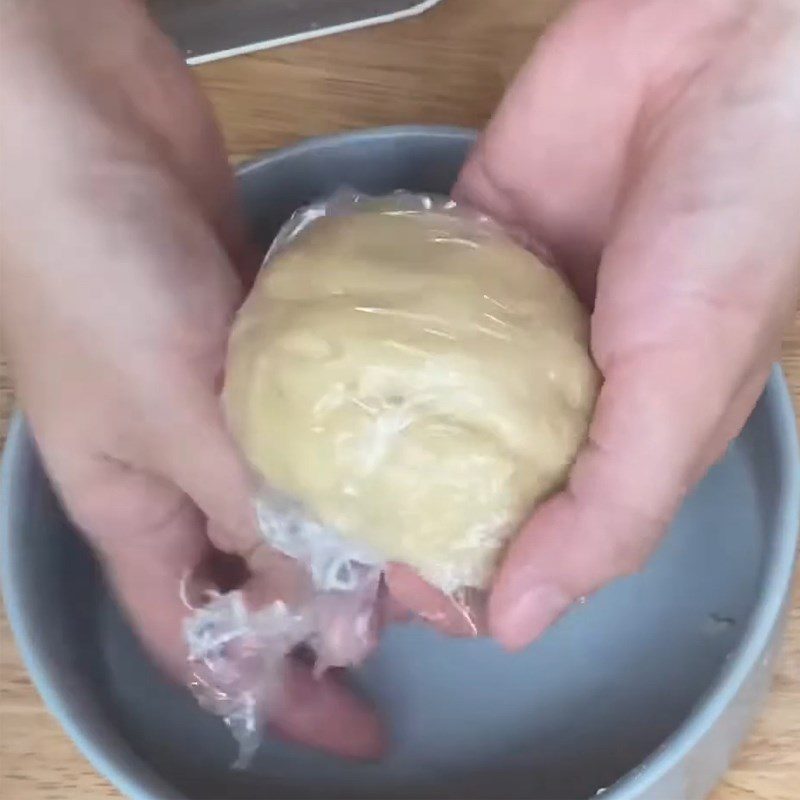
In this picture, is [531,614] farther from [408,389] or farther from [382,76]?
[382,76]

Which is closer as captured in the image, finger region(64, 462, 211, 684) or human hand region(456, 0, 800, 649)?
human hand region(456, 0, 800, 649)

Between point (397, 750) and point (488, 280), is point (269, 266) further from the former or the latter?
point (397, 750)

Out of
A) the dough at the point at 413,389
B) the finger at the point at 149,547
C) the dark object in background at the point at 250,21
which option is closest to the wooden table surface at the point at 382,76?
the dark object in background at the point at 250,21

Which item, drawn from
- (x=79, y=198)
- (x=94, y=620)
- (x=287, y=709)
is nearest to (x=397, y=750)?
(x=287, y=709)

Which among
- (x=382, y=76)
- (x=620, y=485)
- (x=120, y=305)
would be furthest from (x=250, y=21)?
(x=620, y=485)

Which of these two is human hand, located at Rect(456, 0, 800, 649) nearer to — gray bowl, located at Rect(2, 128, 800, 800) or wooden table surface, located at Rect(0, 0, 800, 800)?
gray bowl, located at Rect(2, 128, 800, 800)

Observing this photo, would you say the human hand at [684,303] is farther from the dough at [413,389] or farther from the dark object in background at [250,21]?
the dark object in background at [250,21]

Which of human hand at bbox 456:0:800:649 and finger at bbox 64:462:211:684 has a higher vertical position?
human hand at bbox 456:0:800:649

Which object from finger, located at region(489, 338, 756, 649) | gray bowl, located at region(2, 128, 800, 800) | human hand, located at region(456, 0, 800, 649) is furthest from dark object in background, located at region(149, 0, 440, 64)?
finger, located at region(489, 338, 756, 649)

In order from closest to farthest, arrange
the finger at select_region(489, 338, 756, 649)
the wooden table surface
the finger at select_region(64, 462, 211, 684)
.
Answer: the finger at select_region(489, 338, 756, 649) → the finger at select_region(64, 462, 211, 684) → the wooden table surface
